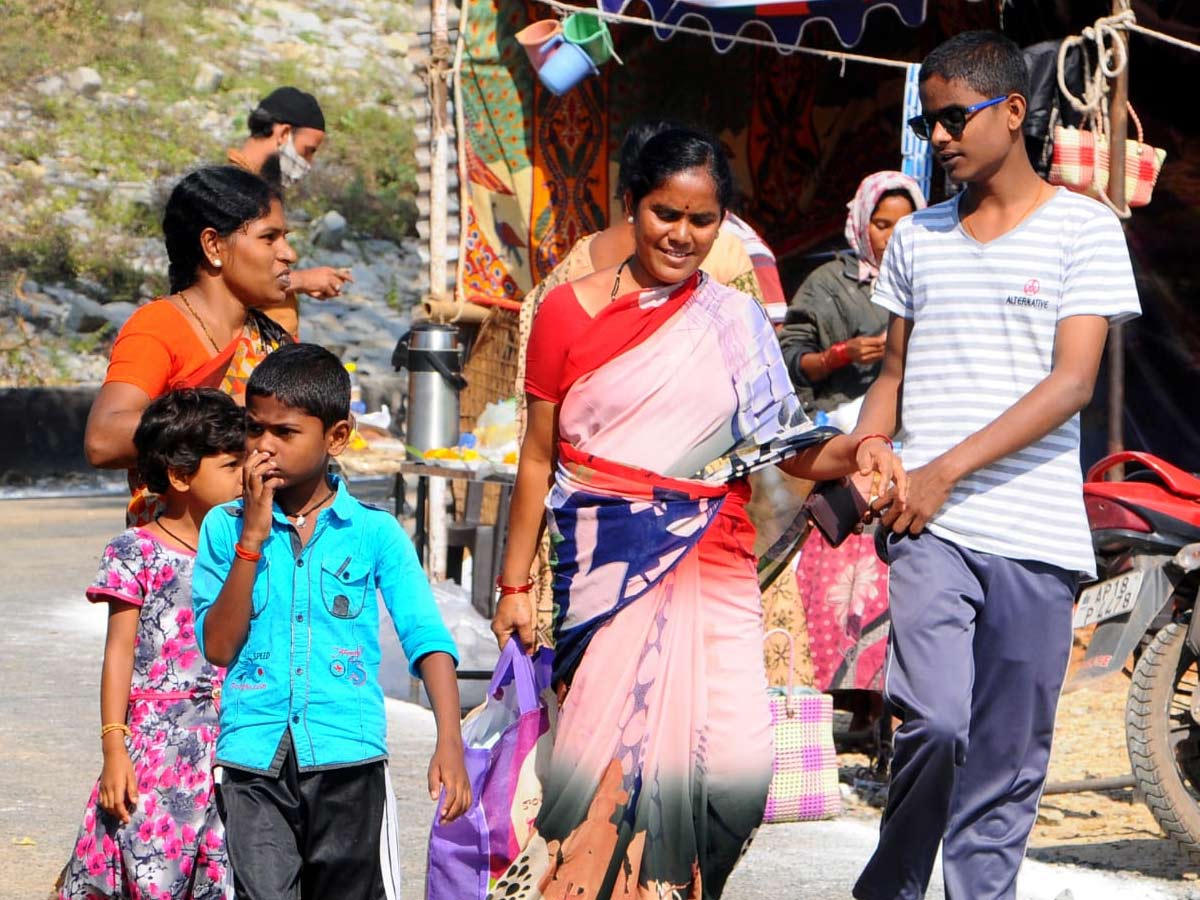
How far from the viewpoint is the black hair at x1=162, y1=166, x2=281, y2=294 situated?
394 cm

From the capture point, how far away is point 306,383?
10.9 ft

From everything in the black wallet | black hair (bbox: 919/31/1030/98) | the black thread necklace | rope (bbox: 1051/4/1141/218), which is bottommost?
the black wallet

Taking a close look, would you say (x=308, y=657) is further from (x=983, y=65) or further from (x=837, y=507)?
(x=983, y=65)

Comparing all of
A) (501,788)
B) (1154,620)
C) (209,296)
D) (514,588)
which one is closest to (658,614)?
(514,588)

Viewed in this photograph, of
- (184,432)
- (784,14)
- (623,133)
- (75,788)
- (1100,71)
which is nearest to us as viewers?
(184,432)

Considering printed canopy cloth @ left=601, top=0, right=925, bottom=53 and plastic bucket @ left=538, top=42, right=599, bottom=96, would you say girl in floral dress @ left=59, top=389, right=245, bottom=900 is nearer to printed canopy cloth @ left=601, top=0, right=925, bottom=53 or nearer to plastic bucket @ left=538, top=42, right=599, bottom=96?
printed canopy cloth @ left=601, top=0, right=925, bottom=53

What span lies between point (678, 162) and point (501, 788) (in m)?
1.42

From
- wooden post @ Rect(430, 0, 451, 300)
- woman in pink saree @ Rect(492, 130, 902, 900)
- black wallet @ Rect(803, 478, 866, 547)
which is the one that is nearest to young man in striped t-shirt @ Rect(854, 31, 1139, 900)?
black wallet @ Rect(803, 478, 866, 547)

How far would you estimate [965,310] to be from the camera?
396 centimetres

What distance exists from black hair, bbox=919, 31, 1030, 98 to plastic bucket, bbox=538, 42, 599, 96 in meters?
4.55

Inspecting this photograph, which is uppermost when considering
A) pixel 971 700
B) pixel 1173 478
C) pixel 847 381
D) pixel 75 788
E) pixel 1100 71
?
pixel 1100 71

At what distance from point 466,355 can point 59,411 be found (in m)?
7.47

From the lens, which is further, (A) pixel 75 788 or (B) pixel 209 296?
(A) pixel 75 788

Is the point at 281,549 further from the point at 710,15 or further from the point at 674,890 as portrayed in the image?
the point at 710,15
